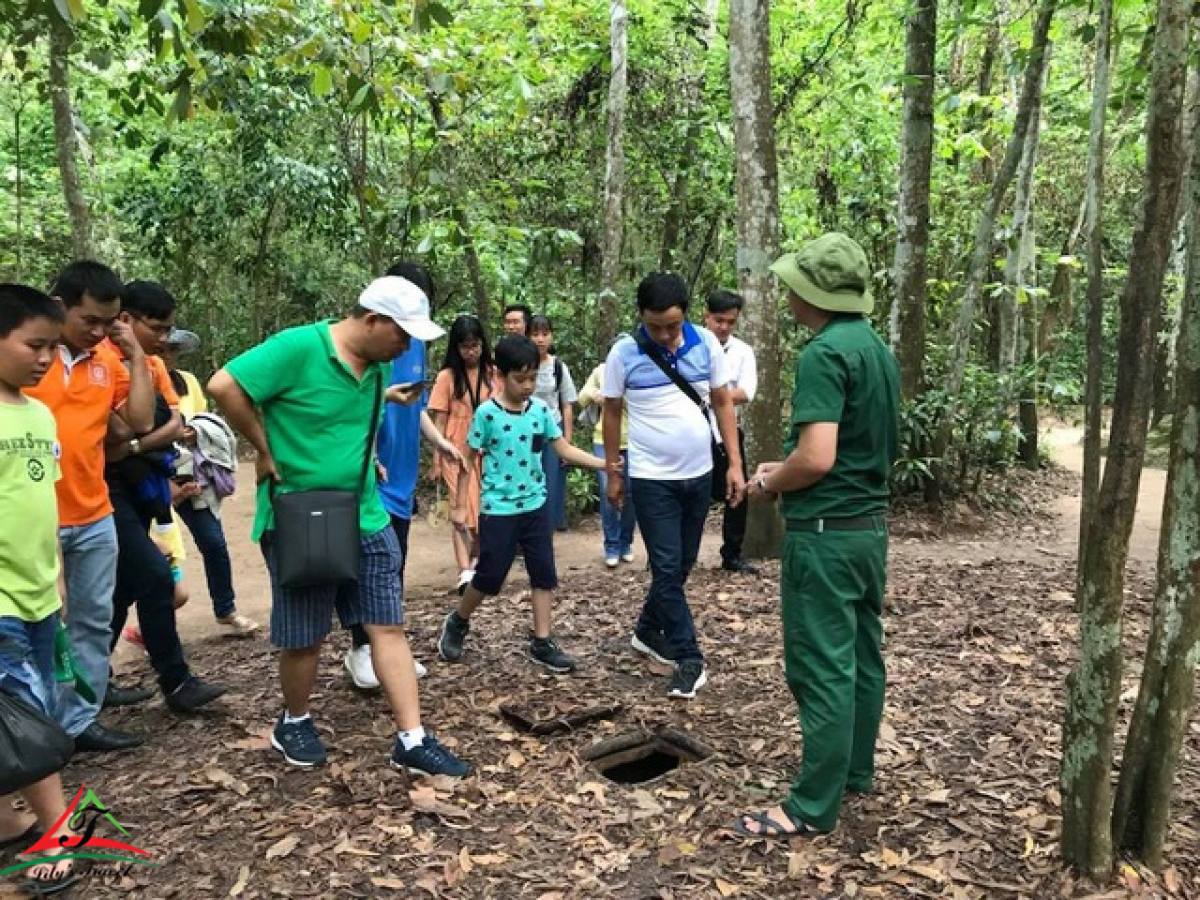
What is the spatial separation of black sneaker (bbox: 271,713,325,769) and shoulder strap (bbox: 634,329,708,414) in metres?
2.29

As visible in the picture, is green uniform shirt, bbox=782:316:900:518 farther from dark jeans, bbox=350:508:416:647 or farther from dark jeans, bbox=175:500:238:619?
dark jeans, bbox=175:500:238:619

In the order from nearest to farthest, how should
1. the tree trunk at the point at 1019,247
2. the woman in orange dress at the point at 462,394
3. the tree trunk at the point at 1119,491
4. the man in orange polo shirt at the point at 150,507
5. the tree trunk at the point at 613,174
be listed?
1. the tree trunk at the point at 1119,491
2. the man in orange polo shirt at the point at 150,507
3. the woman in orange dress at the point at 462,394
4. the tree trunk at the point at 613,174
5. the tree trunk at the point at 1019,247

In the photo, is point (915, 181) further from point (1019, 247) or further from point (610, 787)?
point (610, 787)

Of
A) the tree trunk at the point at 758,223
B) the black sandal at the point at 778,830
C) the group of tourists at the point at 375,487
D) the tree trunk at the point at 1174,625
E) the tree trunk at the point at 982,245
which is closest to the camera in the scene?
the tree trunk at the point at 1174,625

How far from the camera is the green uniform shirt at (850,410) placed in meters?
3.06

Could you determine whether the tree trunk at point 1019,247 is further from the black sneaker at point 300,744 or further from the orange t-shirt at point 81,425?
the orange t-shirt at point 81,425

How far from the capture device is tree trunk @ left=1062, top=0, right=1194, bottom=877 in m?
2.56

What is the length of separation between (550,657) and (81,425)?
2.45m

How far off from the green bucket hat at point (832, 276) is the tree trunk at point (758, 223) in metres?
3.46

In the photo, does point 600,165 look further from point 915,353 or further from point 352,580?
point 352,580

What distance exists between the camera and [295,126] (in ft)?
34.0

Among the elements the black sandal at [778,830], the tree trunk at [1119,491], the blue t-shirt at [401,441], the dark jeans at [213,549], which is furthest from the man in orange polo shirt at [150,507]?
the tree trunk at [1119,491]

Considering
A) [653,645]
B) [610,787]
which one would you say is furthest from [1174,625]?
[653,645]

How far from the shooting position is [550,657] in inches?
189
